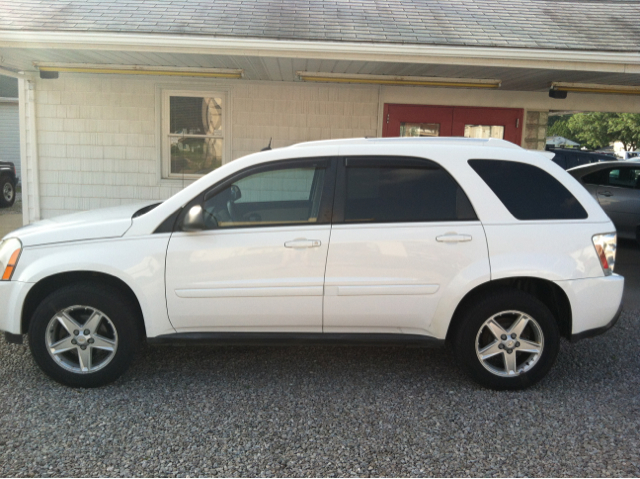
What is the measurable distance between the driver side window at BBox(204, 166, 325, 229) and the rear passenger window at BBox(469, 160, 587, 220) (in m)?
1.18

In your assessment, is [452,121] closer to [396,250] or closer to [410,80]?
[410,80]

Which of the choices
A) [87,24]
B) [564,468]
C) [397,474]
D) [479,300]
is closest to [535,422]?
[564,468]

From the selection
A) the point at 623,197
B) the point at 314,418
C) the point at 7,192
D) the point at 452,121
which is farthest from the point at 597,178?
the point at 7,192

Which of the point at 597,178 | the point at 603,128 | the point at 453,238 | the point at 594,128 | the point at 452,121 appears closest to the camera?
the point at 453,238

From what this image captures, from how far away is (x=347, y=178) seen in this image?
4.21m

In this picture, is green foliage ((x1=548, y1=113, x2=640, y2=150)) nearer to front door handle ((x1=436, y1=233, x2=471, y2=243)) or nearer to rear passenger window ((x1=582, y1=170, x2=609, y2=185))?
rear passenger window ((x1=582, y1=170, x2=609, y2=185))

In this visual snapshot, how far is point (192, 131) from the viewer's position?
9328mm

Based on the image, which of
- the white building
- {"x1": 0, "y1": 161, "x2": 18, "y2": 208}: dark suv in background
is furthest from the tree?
{"x1": 0, "y1": 161, "x2": 18, "y2": 208}: dark suv in background

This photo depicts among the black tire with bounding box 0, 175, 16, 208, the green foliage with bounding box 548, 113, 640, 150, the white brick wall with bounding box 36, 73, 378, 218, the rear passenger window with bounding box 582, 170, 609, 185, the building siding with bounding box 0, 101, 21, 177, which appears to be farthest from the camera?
the green foliage with bounding box 548, 113, 640, 150

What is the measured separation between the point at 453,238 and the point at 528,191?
681 mm

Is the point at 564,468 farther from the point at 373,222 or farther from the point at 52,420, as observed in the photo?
the point at 52,420

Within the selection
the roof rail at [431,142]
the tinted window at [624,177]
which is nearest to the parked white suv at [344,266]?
the roof rail at [431,142]

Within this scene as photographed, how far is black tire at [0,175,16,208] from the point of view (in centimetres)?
1491

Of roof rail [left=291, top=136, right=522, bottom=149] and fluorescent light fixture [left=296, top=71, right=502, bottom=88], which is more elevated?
fluorescent light fixture [left=296, top=71, right=502, bottom=88]
